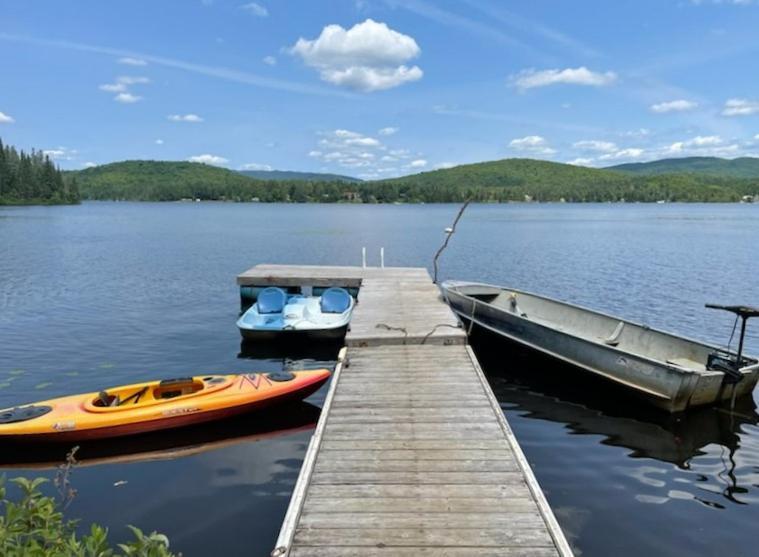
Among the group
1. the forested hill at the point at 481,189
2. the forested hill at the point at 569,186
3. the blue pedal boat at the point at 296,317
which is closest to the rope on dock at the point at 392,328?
the blue pedal boat at the point at 296,317

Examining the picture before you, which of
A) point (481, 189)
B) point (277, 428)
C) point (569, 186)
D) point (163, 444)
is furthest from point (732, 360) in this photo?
point (569, 186)

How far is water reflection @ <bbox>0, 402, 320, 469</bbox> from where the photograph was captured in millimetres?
8242

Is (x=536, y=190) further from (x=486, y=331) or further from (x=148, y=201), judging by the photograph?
(x=486, y=331)

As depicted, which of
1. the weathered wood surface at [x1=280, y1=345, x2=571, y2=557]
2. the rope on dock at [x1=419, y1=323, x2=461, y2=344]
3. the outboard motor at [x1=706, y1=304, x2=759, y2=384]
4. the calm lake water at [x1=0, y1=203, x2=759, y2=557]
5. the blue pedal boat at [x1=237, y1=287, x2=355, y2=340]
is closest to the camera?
the weathered wood surface at [x1=280, y1=345, x2=571, y2=557]

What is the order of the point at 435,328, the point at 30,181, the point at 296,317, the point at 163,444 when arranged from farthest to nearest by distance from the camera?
the point at 30,181
the point at 296,317
the point at 435,328
the point at 163,444

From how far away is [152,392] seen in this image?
30.7 feet

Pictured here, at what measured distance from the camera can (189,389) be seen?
9.55m

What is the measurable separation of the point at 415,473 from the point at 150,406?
5.18 m

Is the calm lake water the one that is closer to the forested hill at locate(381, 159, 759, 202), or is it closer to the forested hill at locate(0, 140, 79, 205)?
the forested hill at locate(0, 140, 79, 205)

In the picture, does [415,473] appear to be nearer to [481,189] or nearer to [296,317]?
[296,317]

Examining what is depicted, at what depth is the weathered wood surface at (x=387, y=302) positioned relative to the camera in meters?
10.5

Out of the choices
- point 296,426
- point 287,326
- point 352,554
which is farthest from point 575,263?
point 352,554

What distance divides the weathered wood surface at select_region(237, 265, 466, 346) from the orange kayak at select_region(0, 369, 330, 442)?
1.70 m

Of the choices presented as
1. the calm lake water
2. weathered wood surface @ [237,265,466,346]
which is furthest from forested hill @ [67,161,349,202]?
weathered wood surface @ [237,265,466,346]
